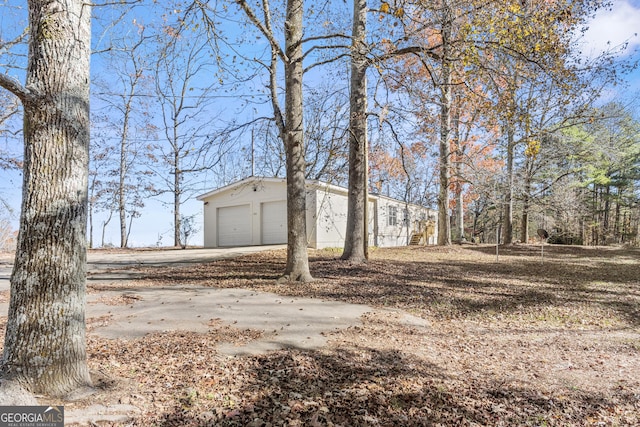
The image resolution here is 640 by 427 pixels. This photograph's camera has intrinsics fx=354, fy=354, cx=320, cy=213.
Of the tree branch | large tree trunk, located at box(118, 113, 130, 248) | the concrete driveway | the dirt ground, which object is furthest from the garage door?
the tree branch

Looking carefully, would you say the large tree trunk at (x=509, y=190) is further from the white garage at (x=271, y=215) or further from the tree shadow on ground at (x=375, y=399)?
the tree shadow on ground at (x=375, y=399)

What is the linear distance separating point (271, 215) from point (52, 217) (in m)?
14.5

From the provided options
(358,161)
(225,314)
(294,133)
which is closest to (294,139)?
(294,133)

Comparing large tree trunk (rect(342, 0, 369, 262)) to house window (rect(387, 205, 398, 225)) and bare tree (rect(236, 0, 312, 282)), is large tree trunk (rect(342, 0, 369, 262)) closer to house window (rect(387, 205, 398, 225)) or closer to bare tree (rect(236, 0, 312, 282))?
bare tree (rect(236, 0, 312, 282))

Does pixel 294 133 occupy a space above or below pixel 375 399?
above

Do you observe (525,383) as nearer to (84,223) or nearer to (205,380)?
(205,380)

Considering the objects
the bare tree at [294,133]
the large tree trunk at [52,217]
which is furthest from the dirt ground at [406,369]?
the bare tree at [294,133]

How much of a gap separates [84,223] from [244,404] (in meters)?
1.89

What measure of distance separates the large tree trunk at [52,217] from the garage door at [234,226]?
15.1 m

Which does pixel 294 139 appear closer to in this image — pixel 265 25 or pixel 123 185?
pixel 265 25

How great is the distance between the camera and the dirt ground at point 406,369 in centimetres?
261

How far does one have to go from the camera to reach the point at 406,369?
337 cm

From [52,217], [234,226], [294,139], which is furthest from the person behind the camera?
[234,226]

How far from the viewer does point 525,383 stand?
331 centimetres
